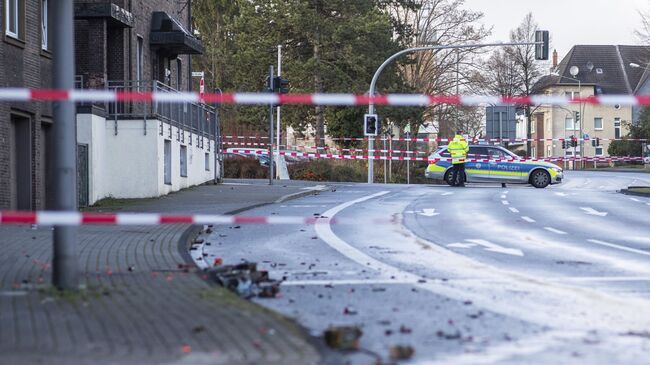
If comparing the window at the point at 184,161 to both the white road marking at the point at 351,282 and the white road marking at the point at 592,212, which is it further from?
the white road marking at the point at 351,282

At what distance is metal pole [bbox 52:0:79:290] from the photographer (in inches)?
364

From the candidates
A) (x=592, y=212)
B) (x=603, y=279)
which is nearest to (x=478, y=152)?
(x=592, y=212)

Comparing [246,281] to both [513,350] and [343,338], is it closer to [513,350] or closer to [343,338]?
[343,338]

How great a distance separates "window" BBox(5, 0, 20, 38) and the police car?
21248 millimetres

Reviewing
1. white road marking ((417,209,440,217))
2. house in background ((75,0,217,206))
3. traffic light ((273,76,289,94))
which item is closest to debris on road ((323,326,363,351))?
Result: white road marking ((417,209,440,217))

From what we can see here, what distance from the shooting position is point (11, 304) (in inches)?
340

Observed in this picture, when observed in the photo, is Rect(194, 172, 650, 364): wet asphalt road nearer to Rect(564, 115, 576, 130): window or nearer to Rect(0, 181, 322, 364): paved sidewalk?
Rect(0, 181, 322, 364): paved sidewalk

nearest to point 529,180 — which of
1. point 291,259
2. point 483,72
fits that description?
point 483,72

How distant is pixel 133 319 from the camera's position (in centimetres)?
784

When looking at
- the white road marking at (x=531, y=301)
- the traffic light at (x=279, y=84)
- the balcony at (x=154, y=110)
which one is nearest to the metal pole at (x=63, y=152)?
the white road marking at (x=531, y=301)

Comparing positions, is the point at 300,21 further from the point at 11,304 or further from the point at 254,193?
the point at 11,304

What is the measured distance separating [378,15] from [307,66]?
442cm

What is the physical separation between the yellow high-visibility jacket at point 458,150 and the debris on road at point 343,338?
30784mm

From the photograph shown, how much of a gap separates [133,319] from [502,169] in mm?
32904
